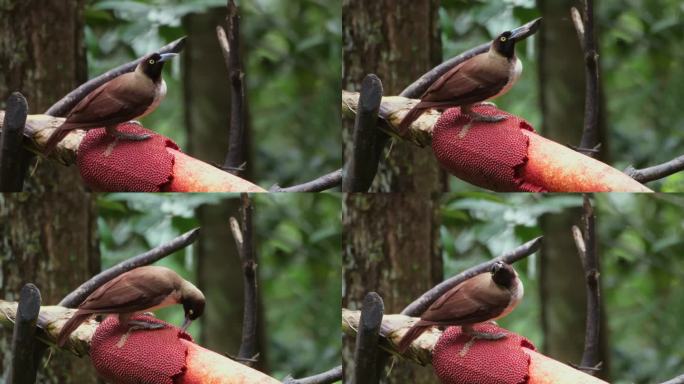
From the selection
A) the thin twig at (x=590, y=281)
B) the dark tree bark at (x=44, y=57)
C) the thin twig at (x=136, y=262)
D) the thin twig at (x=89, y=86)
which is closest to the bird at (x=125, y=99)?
the thin twig at (x=89, y=86)

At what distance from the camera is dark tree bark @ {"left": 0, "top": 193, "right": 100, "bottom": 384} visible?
326 centimetres

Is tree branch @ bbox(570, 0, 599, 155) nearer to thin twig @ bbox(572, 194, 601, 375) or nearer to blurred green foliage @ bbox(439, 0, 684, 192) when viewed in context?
blurred green foliage @ bbox(439, 0, 684, 192)

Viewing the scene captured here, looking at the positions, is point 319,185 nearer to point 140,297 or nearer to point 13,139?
point 140,297

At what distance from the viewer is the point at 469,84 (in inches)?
114

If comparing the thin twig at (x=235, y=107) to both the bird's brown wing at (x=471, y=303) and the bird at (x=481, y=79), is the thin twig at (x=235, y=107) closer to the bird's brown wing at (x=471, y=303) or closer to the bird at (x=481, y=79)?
the bird at (x=481, y=79)

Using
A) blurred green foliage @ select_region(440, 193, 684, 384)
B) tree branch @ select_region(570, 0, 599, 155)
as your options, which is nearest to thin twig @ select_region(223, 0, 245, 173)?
blurred green foliage @ select_region(440, 193, 684, 384)

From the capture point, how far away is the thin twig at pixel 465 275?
310 centimetres

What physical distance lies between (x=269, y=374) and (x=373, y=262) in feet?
1.27

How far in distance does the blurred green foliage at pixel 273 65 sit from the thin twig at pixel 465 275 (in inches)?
15.9

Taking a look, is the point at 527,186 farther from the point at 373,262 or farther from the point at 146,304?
the point at 146,304

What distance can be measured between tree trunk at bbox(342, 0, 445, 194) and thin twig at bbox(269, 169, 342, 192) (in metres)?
0.07

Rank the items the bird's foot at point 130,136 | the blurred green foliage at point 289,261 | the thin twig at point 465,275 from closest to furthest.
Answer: the bird's foot at point 130,136 < the thin twig at point 465,275 < the blurred green foliage at point 289,261

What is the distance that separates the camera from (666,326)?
333 centimetres

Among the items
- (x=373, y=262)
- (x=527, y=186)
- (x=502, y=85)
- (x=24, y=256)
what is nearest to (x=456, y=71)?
(x=502, y=85)
